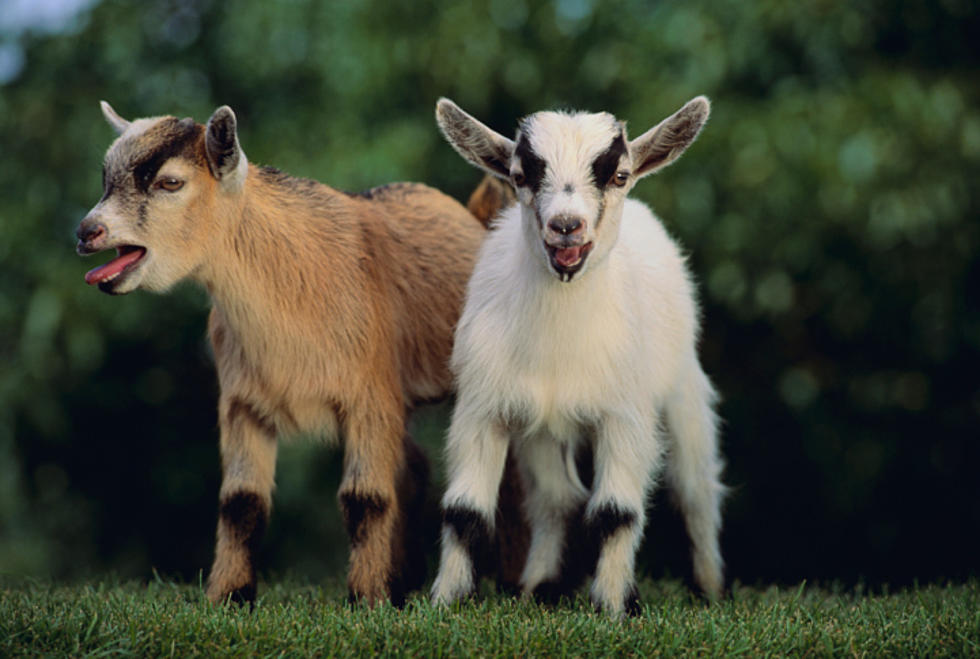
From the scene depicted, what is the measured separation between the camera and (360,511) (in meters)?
6.32

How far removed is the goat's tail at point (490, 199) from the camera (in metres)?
8.46

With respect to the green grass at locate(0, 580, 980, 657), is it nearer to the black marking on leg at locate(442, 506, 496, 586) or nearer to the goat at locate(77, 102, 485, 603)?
the black marking on leg at locate(442, 506, 496, 586)

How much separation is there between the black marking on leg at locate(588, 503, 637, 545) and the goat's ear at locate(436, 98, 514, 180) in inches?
64.3

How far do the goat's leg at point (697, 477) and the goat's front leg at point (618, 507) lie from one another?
1.12 metres

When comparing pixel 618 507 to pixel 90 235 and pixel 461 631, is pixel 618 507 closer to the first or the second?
pixel 461 631

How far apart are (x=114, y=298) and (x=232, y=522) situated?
4.69 metres

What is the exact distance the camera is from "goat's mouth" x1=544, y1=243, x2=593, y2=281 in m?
5.50

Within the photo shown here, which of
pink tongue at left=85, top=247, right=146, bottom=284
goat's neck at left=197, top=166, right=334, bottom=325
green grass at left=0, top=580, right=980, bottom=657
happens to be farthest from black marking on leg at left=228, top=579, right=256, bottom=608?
pink tongue at left=85, top=247, right=146, bottom=284

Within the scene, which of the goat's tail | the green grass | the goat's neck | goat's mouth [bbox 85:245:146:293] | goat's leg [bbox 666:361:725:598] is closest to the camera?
the green grass

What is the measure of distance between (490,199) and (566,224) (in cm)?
319

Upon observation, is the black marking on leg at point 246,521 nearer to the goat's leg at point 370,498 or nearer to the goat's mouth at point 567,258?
the goat's leg at point 370,498

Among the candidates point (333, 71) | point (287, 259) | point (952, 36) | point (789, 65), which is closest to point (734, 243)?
point (789, 65)

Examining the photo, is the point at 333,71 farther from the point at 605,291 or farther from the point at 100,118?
the point at 605,291

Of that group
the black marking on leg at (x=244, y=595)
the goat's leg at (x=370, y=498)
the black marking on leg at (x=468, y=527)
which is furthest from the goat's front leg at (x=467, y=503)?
the black marking on leg at (x=244, y=595)
